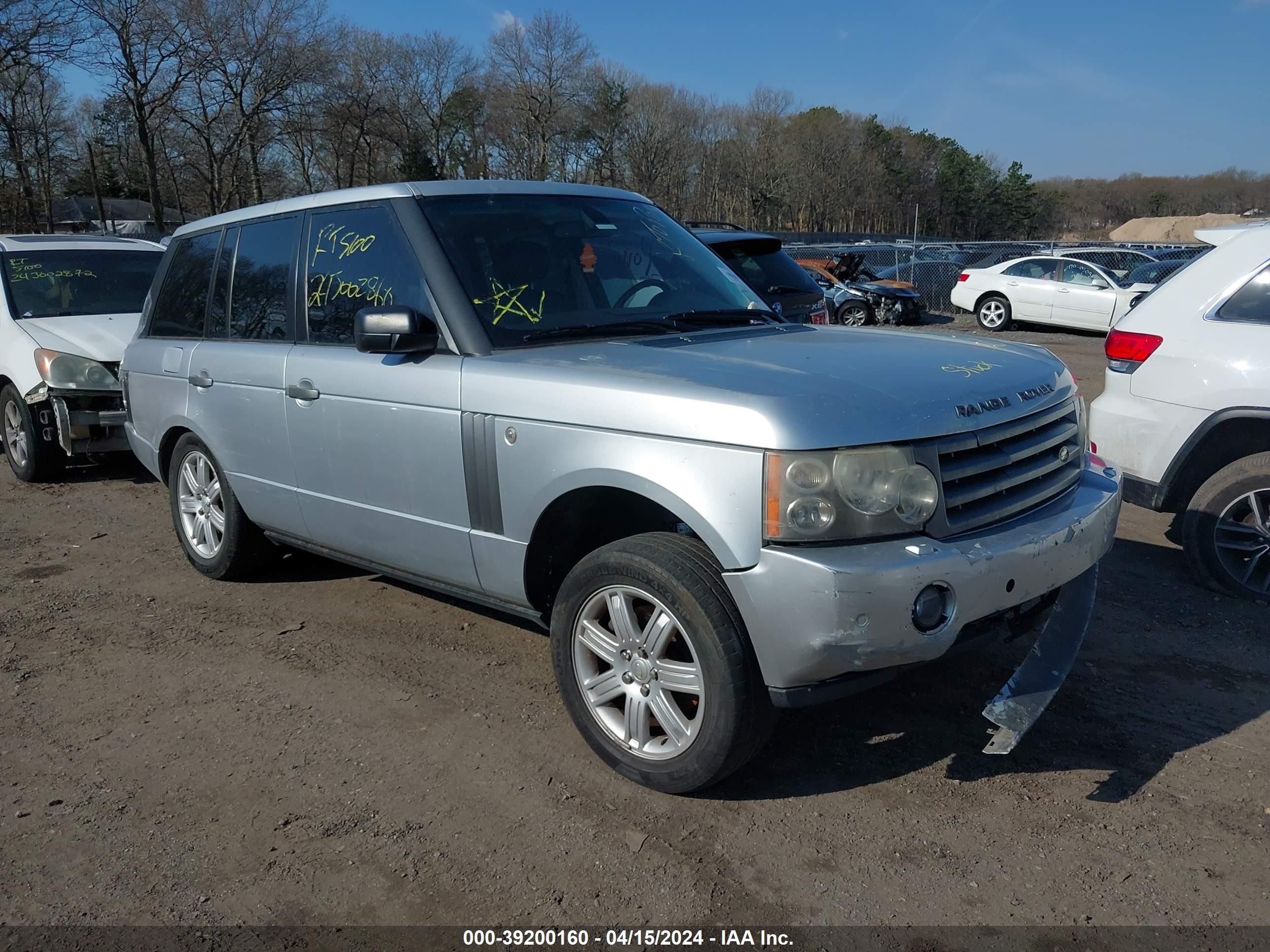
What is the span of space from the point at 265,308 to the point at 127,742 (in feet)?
6.65

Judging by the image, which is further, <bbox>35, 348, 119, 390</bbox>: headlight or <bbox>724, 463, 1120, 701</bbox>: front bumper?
<bbox>35, 348, 119, 390</bbox>: headlight

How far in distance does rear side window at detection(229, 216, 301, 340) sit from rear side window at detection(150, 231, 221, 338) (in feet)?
1.06

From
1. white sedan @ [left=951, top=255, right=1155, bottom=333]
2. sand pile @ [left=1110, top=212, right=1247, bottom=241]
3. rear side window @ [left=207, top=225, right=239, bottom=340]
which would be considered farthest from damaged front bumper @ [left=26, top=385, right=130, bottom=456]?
sand pile @ [left=1110, top=212, right=1247, bottom=241]

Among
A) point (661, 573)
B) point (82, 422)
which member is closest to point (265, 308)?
point (661, 573)

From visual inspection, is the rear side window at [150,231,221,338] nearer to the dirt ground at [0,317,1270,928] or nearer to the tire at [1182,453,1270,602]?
the dirt ground at [0,317,1270,928]

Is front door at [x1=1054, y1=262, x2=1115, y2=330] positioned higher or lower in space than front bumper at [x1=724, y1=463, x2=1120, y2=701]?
lower

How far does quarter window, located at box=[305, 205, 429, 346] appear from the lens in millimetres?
3889

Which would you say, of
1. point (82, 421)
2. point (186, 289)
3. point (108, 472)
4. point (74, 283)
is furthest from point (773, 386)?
point (74, 283)

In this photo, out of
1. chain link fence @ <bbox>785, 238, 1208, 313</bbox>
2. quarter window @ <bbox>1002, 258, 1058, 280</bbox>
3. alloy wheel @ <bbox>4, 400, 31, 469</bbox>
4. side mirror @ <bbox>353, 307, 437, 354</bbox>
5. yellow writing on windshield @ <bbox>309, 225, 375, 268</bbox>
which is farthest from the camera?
chain link fence @ <bbox>785, 238, 1208, 313</bbox>

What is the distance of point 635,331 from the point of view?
3805 millimetres

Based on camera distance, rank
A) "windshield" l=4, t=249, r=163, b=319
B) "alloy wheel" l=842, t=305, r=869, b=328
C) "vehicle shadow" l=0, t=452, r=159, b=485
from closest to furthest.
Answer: "vehicle shadow" l=0, t=452, r=159, b=485, "windshield" l=4, t=249, r=163, b=319, "alloy wheel" l=842, t=305, r=869, b=328

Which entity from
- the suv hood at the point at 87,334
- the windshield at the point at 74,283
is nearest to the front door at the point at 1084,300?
the windshield at the point at 74,283

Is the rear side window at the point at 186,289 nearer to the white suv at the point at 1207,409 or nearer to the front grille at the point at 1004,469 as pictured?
the front grille at the point at 1004,469

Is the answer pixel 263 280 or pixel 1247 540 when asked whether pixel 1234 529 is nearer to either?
pixel 1247 540
